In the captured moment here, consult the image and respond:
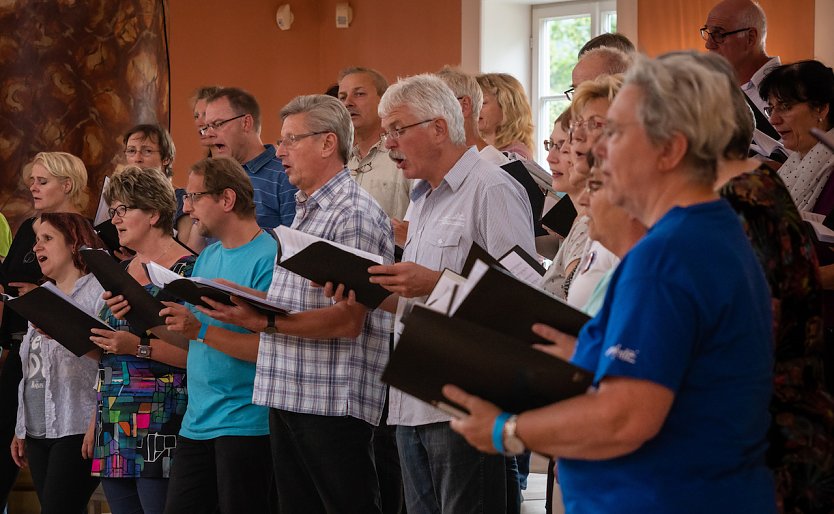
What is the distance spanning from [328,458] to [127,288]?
87 cm

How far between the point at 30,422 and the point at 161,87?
129 inches

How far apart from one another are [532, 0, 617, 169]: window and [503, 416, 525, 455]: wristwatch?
724 cm

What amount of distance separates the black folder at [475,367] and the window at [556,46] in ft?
23.6

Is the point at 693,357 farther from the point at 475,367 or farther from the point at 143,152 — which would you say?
the point at 143,152

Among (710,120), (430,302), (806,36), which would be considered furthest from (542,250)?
(806,36)

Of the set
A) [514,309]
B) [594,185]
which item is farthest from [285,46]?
[514,309]

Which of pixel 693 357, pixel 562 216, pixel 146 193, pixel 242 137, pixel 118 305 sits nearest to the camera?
pixel 693 357

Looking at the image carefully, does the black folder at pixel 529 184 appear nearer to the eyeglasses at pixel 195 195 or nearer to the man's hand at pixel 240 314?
the eyeglasses at pixel 195 195

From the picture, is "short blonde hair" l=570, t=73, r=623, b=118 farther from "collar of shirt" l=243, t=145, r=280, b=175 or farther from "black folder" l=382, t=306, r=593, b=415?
"collar of shirt" l=243, t=145, r=280, b=175

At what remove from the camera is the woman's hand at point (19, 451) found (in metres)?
4.42

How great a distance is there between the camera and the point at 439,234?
317 centimetres

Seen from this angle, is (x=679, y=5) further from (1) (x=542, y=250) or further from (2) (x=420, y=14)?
(1) (x=542, y=250)

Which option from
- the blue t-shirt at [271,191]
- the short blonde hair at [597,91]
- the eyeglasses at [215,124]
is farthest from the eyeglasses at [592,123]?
the eyeglasses at [215,124]

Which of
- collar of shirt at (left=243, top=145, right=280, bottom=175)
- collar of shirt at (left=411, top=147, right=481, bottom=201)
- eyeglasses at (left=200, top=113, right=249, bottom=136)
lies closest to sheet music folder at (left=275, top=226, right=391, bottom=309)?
collar of shirt at (left=411, top=147, right=481, bottom=201)
